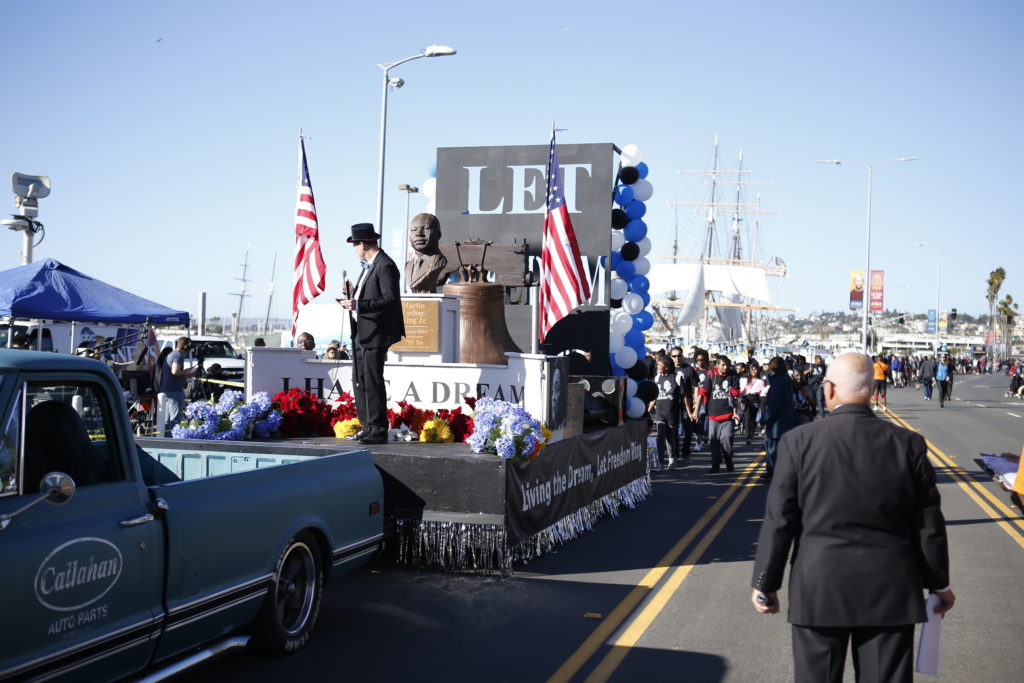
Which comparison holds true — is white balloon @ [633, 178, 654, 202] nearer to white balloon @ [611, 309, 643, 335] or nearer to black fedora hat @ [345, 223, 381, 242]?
white balloon @ [611, 309, 643, 335]

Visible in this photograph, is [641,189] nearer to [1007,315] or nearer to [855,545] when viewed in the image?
[855,545]

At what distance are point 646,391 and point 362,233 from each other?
854cm

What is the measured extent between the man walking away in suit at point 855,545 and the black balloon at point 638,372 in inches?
523

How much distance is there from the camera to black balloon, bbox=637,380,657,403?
650 inches

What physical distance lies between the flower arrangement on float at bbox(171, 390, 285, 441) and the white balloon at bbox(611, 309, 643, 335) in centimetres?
836

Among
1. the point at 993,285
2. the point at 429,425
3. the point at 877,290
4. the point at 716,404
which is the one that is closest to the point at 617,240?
the point at 716,404

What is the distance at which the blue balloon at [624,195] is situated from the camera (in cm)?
1744

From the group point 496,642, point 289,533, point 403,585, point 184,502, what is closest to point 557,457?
point 403,585

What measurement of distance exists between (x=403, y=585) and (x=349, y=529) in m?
1.50

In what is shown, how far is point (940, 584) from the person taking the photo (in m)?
3.82

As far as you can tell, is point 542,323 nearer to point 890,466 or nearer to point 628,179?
point 628,179

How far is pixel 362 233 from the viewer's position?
29.8ft

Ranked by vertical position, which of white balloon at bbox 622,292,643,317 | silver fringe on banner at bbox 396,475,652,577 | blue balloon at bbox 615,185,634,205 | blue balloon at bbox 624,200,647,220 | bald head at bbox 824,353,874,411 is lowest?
silver fringe on banner at bbox 396,475,652,577

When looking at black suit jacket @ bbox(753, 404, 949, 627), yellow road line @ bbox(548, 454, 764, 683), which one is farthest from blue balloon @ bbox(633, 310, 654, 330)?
black suit jacket @ bbox(753, 404, 949, 627)
